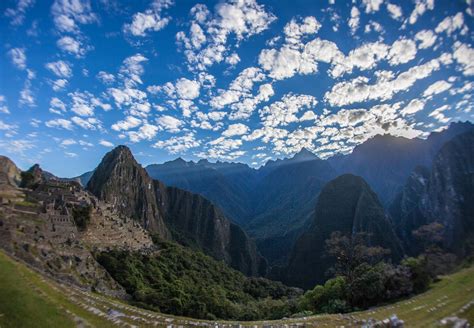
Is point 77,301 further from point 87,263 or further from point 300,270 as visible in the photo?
point 300,270

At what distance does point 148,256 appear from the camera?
7594 cm

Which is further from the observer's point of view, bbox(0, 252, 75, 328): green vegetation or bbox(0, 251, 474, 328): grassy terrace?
bbox(0, 251, 474, 328): grassy terrace

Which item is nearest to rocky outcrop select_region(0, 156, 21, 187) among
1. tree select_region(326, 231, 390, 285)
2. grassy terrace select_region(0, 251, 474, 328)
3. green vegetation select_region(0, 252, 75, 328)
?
grassy terrace select_region(0, 251, 474, 328)

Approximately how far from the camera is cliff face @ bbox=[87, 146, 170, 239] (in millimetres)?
161875

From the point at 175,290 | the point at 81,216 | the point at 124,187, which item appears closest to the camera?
the point at 175,290

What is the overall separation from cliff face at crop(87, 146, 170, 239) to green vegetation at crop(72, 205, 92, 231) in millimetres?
96941

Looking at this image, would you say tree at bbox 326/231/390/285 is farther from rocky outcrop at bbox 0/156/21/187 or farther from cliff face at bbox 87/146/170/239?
cliff face at bbox 87/146/170/239

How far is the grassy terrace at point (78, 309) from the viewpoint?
16.5 metres

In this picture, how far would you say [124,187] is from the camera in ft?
583

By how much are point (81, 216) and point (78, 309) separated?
46.0 metres

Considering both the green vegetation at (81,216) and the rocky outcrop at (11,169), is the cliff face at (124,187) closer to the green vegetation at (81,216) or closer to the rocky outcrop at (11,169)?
the rocky outcrop at (11,169)

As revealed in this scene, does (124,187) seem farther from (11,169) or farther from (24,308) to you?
(24,308)

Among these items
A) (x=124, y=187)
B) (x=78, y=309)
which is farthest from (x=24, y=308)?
(x=124, y=187)

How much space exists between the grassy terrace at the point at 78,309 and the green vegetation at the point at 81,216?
3566 cm
